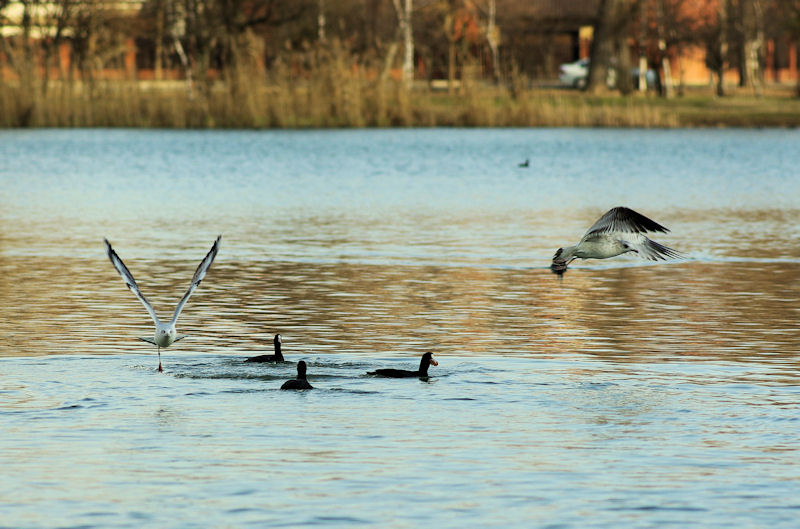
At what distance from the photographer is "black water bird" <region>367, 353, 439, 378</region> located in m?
13.2

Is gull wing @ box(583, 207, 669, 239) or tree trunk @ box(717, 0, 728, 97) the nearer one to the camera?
gull wing @ box(583, 207, 669, 239)

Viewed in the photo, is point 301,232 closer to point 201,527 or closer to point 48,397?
point 48,397

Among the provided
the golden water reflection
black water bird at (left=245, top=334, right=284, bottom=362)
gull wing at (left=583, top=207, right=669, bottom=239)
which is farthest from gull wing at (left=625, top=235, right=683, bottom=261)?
black water bird at (left=245, top=334, right=284, bottom=362)

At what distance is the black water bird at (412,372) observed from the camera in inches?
519

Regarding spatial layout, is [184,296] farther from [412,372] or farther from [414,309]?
[414,309]

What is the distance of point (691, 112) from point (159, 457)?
185 feet

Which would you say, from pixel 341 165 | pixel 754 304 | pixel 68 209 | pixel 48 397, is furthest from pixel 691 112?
pixel 48 397

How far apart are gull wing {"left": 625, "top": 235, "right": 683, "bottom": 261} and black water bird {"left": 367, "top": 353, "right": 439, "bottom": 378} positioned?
6.16 feet

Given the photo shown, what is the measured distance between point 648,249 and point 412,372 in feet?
7.19

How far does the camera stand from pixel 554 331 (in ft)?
52.5

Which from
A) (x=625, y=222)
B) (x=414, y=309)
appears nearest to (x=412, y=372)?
(x=625, y=222)

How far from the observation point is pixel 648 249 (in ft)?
43.4

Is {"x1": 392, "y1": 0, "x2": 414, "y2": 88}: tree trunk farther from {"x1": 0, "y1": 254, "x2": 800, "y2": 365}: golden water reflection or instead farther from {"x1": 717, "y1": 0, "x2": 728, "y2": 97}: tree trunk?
{"x1": 0, "y1": 254, "x2": 800, "y2": 365}: golden water reflection

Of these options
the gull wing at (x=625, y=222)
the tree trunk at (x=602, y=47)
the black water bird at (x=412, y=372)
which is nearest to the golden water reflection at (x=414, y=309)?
the black water bird at (x=412, y=372)
